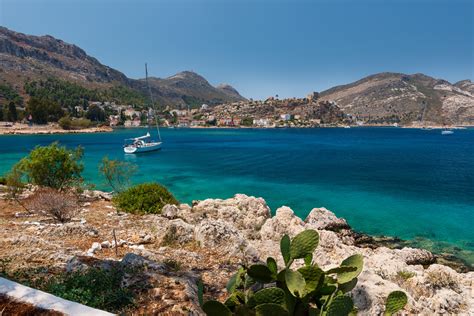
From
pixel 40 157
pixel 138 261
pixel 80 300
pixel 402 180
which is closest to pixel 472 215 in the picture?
pixel 402 180

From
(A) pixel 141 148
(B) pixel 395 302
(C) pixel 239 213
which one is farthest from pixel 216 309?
(A) pixel 141 148

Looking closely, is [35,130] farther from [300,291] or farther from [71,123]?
[300,291]

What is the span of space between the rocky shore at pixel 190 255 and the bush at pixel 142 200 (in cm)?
81

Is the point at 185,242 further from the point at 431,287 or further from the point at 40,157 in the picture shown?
the point at 40,157

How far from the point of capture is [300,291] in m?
3.07

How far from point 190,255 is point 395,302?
5.70m

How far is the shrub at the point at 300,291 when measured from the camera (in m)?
3.02

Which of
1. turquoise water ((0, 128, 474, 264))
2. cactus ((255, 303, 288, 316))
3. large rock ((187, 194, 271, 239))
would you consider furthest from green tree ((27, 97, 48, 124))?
cactus ((255, 303, 288, 316))

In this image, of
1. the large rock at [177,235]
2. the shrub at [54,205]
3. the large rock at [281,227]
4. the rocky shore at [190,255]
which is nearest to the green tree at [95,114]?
the rocky shore at [190,255]

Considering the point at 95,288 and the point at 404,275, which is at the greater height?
the point at 95,288

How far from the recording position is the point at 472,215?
73.0ft

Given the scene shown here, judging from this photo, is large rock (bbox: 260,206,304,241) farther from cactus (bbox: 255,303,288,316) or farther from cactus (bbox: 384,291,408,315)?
cactus (bbox: 255,303,288,316)

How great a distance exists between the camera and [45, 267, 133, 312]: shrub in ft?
14.3

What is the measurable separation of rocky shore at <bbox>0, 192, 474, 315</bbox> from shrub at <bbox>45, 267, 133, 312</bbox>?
9.7 inches
